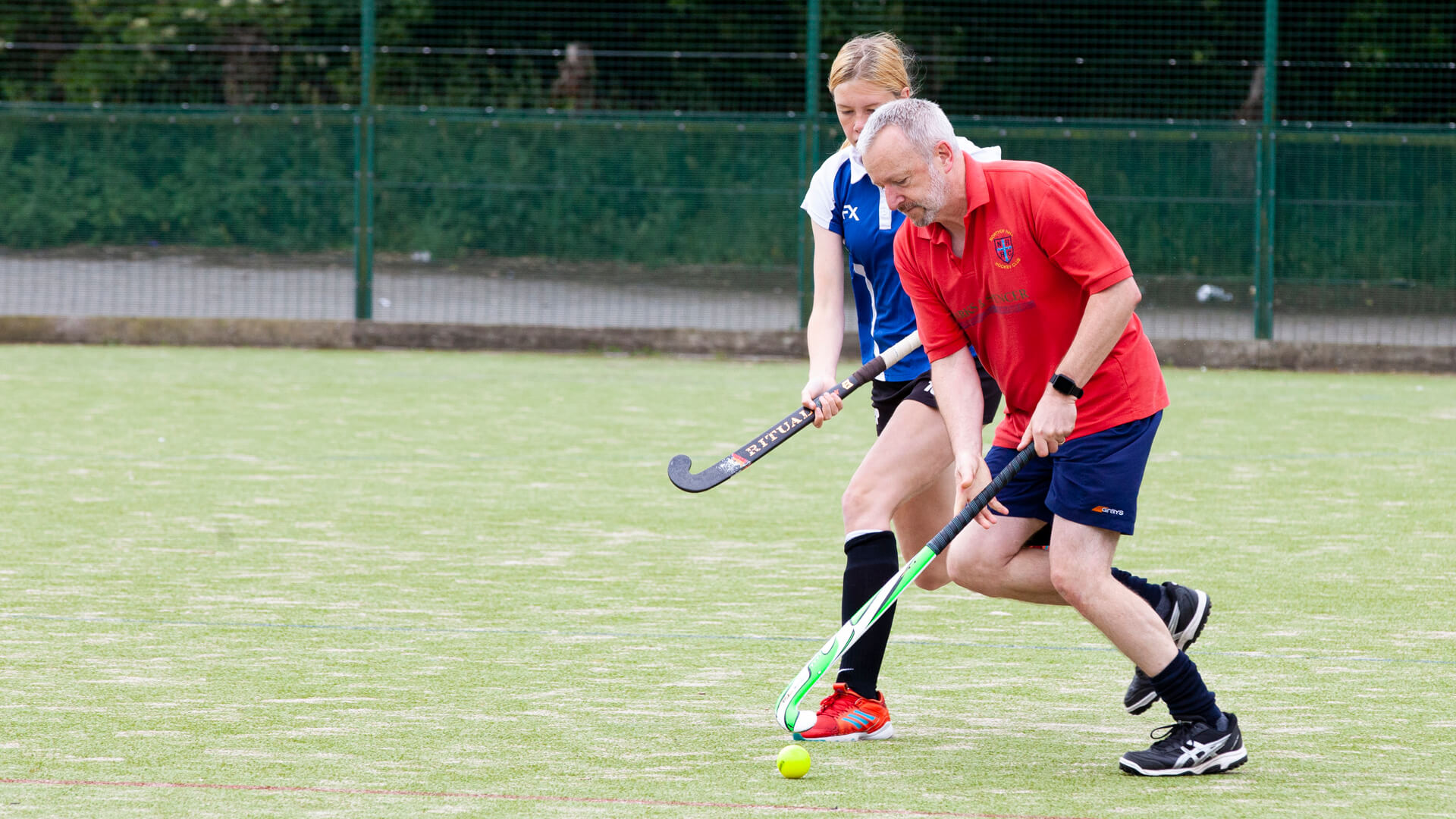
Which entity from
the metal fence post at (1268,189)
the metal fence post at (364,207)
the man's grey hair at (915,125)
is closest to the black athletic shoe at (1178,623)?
the man's grey hair at (915,125)

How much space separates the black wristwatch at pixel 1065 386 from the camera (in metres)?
4.29

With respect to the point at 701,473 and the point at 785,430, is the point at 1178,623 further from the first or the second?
the point at 701,473

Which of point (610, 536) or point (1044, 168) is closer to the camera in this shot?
point (1044, 168)

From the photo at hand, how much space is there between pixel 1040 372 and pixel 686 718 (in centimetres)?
120

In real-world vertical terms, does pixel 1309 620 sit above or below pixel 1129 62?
below

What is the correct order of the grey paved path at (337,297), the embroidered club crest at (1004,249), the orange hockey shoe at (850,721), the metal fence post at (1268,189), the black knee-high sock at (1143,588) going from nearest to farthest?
the embroidered club crest at (1004,249) → the orange hockey shoe at (850,721) → the black knee-high sock at (1143,588) → the metal fence post at (1268,189) → the grey paved path at (337,297)

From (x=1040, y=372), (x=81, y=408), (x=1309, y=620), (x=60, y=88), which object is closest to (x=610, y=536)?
(x=1309, y=620)

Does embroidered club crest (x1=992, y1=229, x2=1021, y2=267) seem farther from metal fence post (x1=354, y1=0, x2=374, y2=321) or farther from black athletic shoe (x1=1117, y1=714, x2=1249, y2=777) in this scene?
metal fence post (x1=354, y1=0, x2=374, y2=321)

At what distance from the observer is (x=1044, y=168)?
14.5 feet

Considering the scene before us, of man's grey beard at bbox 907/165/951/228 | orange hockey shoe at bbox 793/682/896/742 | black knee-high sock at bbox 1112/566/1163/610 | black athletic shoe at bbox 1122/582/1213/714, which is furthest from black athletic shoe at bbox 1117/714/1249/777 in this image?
man's grey beard at bbox 907/165/951/228

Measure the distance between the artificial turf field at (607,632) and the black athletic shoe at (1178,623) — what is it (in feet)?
0.31

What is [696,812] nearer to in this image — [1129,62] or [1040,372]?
[1040,372]

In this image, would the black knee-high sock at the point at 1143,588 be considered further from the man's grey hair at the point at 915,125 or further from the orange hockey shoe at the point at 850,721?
the man's grey hair at the point at 915,125

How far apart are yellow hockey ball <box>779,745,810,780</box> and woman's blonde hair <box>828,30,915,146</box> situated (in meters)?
1.61
